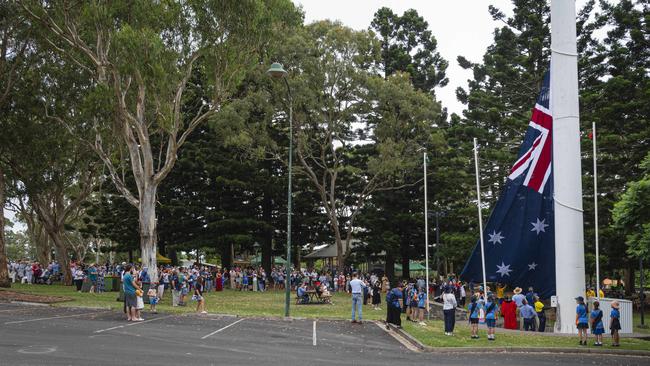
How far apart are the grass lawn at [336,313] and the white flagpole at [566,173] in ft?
6.92

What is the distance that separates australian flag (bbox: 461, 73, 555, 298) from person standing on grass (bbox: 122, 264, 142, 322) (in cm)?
1080

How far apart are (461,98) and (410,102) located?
1213 cm

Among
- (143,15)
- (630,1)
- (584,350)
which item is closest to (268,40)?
(143,15)

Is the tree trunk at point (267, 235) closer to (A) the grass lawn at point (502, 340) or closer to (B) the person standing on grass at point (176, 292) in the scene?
(B) the person standing on grass at point (176, 292)

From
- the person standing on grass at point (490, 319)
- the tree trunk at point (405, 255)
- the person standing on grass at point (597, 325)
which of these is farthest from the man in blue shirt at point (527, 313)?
the tree trunk at point (405, 255)

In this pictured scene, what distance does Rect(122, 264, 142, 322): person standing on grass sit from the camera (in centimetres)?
2053

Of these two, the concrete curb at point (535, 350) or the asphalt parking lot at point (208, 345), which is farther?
the concrete curb at point (535, 350)

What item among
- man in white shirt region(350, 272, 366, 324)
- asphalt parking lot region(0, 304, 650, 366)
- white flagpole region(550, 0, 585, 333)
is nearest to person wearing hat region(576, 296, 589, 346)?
asphalt parking lot region(0, 304, 650, 366)

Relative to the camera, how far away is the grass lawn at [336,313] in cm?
1792

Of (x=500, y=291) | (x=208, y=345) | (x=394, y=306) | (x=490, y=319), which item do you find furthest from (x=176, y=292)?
(x=490, y=319)

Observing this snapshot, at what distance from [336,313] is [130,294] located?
908cm

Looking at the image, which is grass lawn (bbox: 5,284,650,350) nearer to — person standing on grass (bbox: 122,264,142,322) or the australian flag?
the australian flag

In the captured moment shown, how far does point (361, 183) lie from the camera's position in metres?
49.3

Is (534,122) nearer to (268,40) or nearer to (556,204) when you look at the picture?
(556,204)
